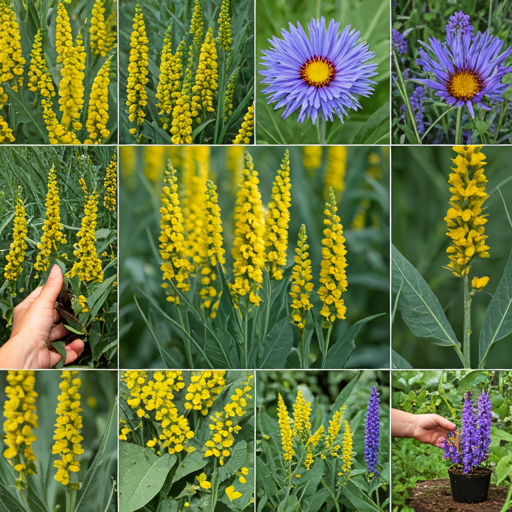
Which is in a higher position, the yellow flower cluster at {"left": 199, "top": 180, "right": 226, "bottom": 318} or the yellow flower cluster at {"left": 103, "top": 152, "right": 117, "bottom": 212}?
the yellow flower cluster at {"left": 103, "top": 152, "right": 117, "bottom": 212}

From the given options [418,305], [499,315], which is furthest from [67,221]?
[499,315]

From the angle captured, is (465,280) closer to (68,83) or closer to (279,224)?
(279,224)

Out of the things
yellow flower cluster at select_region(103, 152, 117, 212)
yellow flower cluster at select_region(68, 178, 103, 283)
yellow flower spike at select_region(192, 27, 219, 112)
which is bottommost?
yellow flower cluster at select_region(68, 178, 103, 283)

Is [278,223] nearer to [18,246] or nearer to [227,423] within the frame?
[227,423]

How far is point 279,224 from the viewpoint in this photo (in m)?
1.50

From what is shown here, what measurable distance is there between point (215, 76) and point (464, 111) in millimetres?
695

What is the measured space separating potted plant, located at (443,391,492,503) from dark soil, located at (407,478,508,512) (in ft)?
0.05

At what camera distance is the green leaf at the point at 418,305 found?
1.49 meters

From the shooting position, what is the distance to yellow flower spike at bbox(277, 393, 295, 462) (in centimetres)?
152

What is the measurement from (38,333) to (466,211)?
1235mm

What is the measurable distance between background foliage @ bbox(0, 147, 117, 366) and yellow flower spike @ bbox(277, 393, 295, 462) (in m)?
0.49

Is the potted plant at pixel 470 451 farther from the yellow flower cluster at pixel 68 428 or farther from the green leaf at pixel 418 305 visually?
the yellow flower cluster at pixel 68 428

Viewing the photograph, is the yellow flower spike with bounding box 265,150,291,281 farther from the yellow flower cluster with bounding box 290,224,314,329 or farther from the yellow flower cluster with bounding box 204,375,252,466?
the yellow flower cluster with bounding box 204,375,252,466

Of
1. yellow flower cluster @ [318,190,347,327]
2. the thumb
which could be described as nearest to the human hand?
the thumb
